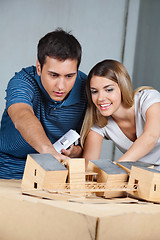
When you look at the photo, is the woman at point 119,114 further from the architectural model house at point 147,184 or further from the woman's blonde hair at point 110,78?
the architectural model house at point 147,184

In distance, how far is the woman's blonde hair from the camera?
69.2 inches

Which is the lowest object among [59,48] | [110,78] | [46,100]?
[46,100]

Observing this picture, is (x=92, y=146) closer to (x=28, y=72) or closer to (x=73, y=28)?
(x=28, y=72)

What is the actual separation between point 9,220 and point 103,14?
327 centimetres

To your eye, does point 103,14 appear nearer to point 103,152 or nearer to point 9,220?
point 103,152

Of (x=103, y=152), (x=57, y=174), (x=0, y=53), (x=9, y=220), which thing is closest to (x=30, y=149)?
(x=57, y=174)

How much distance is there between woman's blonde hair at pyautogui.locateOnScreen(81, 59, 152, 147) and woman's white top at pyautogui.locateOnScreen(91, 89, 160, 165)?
0.14 feet

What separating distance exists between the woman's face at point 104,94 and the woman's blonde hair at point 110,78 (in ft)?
0.09

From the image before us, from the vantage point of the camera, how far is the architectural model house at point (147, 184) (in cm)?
86

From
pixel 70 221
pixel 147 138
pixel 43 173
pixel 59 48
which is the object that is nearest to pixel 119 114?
pixel 147 138

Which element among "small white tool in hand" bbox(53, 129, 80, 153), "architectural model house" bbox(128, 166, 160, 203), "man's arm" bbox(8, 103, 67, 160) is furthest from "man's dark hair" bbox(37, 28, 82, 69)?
"architectural model house" bbox(128, 166, 160, 203)

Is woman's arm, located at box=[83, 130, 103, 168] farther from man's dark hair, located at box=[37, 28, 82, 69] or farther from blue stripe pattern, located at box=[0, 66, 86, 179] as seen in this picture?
man's dark hair, located at box=[37, 28, 82, 69]

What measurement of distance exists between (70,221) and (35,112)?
1254 millimetres

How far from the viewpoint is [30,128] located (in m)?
1.45
